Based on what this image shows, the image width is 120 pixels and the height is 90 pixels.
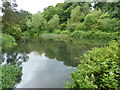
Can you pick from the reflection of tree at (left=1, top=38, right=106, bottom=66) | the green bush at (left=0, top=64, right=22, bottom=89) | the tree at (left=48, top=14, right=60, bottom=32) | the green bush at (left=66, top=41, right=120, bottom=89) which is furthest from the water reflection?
the tree at (left=48, top=14, right=60, bottom=32)

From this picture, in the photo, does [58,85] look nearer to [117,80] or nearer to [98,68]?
[98,68]

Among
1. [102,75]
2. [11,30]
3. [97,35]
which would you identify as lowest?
[97,35]

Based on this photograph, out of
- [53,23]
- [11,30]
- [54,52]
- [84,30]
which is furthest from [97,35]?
[53,23]

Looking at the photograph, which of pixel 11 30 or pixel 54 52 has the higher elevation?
pixel 11 30

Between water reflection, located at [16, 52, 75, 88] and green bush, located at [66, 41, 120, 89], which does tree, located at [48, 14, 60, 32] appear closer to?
water reflection, located at [16, 52, 75, 88]

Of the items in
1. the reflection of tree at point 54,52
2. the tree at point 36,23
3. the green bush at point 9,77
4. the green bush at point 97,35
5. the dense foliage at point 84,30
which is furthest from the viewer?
the tree at point 36,23

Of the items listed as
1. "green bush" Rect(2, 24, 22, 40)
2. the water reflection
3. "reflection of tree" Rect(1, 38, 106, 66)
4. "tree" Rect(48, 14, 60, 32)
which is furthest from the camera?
"tree" Rect(48, 14, 60, 32)

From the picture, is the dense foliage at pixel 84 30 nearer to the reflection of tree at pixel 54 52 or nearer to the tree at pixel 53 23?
the tree at pixel 53 23

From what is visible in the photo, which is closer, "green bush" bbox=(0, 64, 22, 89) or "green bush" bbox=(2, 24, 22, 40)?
"green bush" bbox=(0, 64, 22, 89)

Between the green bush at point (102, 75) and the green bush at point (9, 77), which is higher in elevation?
the green bush at point (102, 75)

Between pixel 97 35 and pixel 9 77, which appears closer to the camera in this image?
pixel 9 77

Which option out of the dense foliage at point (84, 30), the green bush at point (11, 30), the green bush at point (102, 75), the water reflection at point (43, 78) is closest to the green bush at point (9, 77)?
the dense foliage at point (84, 30)

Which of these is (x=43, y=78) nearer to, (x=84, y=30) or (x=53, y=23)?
(x=84, y=30)

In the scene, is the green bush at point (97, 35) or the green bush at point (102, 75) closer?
the green bush at point (102, 75)
